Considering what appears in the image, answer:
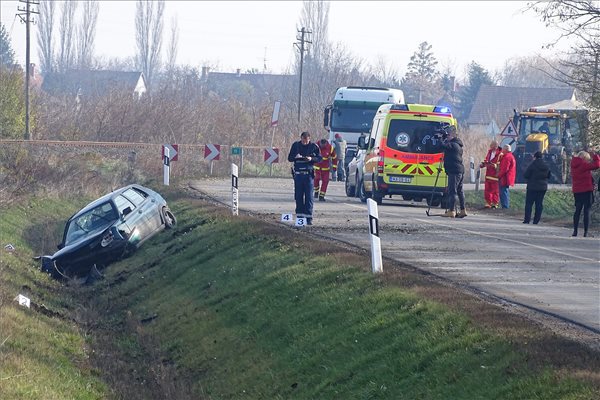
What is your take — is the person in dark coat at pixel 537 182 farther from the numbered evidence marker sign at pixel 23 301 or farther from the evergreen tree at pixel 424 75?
A: the evergreen tree at pixel 424 75

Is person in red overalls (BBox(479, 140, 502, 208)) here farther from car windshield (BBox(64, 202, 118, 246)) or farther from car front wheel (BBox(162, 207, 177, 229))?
car windshield (BBox(64, 202, 118, 246))

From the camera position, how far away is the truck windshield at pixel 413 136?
28.6m

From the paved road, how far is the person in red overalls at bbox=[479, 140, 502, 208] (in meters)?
0.87

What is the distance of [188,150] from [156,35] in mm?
90037

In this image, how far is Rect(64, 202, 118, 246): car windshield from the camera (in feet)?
77.8

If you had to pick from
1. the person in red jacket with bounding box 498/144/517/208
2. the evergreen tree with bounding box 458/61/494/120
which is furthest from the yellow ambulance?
the evergreen tree with bounding box 458/61/494/120

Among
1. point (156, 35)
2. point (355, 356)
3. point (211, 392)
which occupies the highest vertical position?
point (156, 35)

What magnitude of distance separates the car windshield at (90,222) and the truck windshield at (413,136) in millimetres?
8063

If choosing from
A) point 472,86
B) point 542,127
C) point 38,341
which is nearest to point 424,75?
point 472,86

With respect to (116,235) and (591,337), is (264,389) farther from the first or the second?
(116,235)

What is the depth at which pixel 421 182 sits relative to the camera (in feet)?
94.5

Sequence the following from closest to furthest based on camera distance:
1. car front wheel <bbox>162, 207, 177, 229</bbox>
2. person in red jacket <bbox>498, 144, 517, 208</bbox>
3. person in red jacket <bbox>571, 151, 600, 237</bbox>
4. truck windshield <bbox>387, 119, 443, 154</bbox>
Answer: person in red jacket <bbox>571, 151, 600, 237</bbox>
car front wheel <bbox>162, 207, 177, 229</bbox>
truck windshield <bbox>387, 119, 443, 154</bbox>
person in red jacket <bbox>498, 144, 517, 208</bbox>

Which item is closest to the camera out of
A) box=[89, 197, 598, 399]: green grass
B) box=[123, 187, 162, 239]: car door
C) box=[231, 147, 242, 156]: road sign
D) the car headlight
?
box=[89, 197, 598, 399]: green grass

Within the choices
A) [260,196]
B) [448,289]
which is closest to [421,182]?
[260,196]
